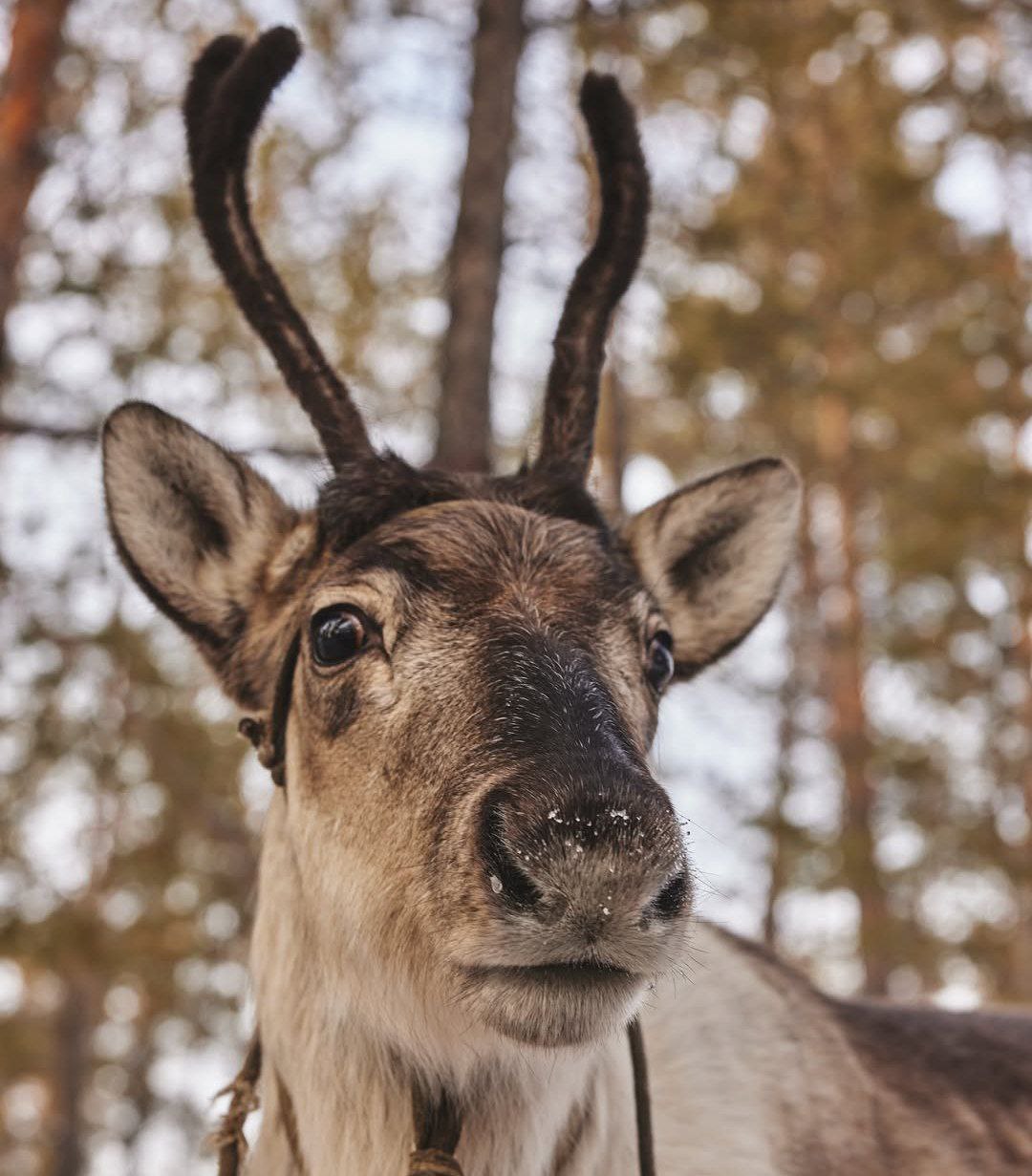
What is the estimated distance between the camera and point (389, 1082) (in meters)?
2.82

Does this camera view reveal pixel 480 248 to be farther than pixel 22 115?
No

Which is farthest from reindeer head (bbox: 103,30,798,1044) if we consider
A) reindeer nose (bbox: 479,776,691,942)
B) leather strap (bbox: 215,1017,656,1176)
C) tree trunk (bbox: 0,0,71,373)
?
tree trunk (bbox: 0,0,71,373)

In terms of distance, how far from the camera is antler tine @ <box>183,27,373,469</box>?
371 centimetres

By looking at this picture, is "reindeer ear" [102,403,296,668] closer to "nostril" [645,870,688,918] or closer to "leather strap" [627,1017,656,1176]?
"leather strap" [627,1017,656,1176]

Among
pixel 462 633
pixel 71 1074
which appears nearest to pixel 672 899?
pixel 462 633

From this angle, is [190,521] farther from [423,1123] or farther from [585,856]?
[585,856]

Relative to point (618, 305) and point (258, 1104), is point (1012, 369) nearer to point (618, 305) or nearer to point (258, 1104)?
point (618, 305)

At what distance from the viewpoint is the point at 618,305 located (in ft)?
13.1

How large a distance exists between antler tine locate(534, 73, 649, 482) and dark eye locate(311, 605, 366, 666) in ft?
3.02

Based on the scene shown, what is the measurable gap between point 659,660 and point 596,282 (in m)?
1.35

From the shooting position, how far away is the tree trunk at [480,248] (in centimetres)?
602

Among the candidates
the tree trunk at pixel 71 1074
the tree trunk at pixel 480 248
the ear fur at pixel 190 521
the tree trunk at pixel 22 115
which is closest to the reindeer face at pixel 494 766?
the ear fur at pixel 190 521

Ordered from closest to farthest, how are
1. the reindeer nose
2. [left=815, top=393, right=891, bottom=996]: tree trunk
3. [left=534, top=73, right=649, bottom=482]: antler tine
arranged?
the reindeer nose < [left=534, top=73, right=649, bottom=482]: antler tine < [left=815, top=393, right=891, bottom=996]: tree trunk

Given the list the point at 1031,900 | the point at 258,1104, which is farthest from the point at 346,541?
the point at 1031,900
